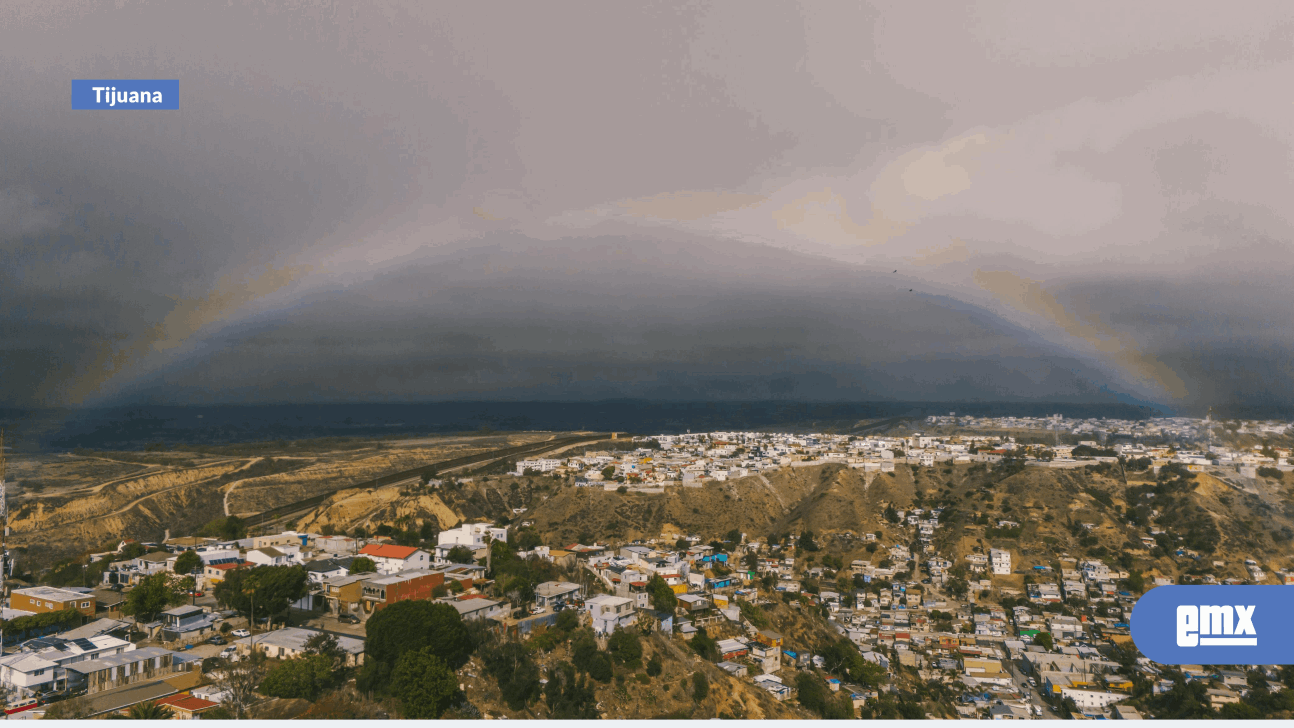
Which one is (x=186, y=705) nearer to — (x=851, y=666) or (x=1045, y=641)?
(x=851, y=666)

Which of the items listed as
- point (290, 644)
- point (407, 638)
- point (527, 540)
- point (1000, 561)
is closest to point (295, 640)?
point (290, 644)

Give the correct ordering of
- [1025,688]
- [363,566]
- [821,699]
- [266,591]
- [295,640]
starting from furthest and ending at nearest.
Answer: [363,566] < [1025,688] < [821,699] < [266,591] < [295,640]

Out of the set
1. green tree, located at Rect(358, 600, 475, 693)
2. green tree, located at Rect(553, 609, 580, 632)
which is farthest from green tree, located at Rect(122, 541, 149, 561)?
green tree, located at Rect(553, 609, 580, 632)

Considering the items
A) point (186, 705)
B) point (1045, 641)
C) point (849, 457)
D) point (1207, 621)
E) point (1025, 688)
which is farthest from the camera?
point (849, 457)

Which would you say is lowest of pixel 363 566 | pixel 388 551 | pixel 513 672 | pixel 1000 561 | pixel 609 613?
pixel 1000 561

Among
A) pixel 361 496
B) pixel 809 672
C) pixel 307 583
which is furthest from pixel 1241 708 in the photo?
pixel 361 496

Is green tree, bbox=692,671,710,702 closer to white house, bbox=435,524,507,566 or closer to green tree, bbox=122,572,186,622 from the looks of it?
green tree, bbox=122,572,186,622

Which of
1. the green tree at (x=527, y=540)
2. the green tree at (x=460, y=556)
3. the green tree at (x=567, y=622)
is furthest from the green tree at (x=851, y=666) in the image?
the green tree at (x=527, y=540)
